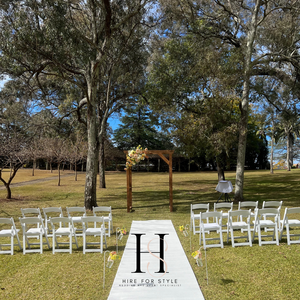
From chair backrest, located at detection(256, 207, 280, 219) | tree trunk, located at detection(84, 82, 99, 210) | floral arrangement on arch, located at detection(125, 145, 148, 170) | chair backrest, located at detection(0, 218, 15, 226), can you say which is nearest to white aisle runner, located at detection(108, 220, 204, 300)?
chair backrest, located at detection(256, 207, 280, 219)

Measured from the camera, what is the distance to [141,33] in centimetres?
1557

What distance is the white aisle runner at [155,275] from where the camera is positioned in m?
4.16

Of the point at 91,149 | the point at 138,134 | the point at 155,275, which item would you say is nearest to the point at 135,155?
the point at 91,149

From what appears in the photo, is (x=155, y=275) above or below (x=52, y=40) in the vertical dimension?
below

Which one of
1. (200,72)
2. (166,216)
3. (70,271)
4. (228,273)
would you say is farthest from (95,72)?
(228,273)

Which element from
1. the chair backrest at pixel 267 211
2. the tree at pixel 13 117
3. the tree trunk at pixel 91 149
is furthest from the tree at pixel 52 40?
the chair backrest at pixel 267 211

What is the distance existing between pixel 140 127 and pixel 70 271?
145 feet

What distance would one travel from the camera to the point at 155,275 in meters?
4.83

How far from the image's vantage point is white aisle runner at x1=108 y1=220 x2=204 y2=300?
13.6 feet

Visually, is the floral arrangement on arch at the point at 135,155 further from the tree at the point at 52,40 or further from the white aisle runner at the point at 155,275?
the white aisle runner at the point at 155,275

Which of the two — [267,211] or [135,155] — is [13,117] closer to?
[135,155]

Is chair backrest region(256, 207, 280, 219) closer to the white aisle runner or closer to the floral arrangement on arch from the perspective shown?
the white aisle runner

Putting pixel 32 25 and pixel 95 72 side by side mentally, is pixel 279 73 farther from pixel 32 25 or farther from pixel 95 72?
pixel 32 25

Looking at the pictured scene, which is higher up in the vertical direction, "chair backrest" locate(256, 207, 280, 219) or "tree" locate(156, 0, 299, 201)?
"tree" locate(156, 0, 299, 201)
